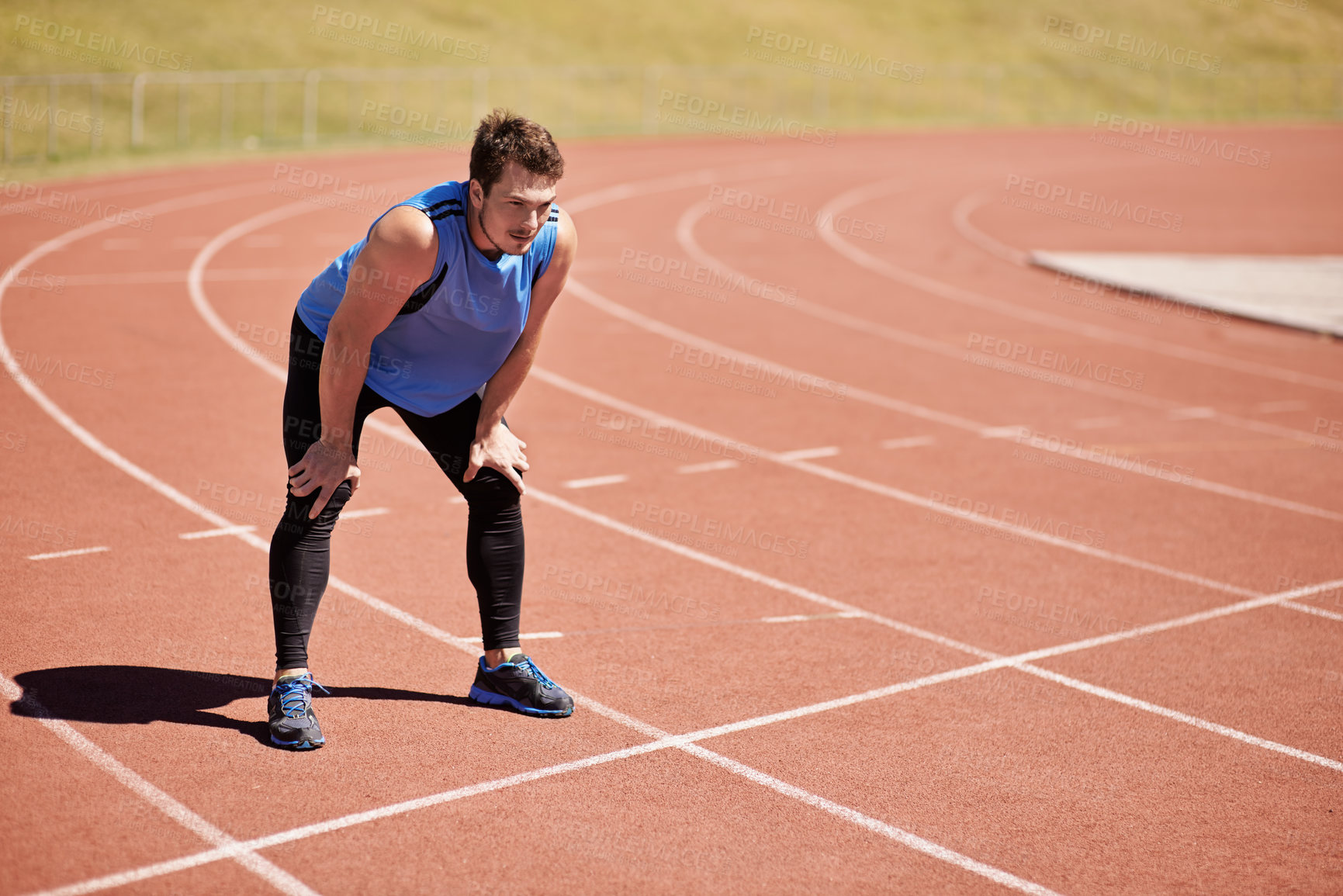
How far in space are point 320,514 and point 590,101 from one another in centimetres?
3714

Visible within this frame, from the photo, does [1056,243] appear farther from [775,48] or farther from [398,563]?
[775,48]

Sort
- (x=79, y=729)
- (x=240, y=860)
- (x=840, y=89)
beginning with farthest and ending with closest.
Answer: (x=840, y=89) → (x=79, y=729) → (x=240, y=860)

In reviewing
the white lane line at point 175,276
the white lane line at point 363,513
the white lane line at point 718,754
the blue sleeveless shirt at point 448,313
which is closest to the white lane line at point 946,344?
the white lane line at point 718,754

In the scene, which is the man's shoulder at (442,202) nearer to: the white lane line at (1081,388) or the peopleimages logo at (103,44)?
the white lane line at (1081,388)

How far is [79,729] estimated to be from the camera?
477cm

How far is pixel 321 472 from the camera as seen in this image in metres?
4.64

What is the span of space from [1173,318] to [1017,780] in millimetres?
12113

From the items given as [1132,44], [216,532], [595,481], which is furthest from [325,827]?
[1132,44]

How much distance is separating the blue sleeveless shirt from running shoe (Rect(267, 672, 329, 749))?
1.11 meters

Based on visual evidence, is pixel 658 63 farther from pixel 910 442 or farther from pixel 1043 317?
pixel 910 442

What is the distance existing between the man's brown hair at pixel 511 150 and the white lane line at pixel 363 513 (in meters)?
3.69

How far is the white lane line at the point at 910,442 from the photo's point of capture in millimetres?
10039

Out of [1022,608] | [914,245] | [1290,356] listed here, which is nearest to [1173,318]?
[1290,356]

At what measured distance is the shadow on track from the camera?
491 centimetres
